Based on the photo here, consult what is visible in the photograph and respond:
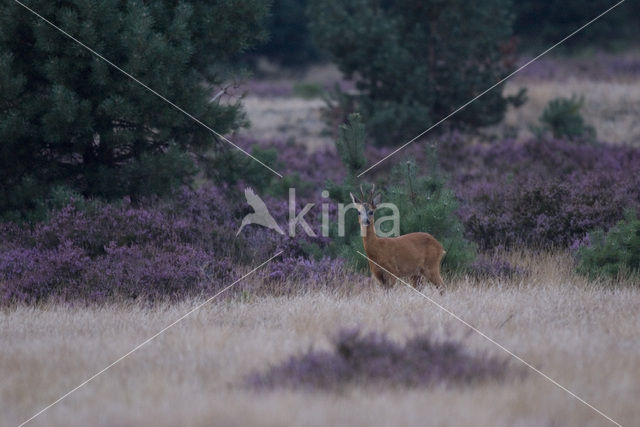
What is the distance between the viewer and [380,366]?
518 cm

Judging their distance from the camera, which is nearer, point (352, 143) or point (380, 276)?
point (380, 276)

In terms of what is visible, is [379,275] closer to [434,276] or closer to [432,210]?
[434,276]

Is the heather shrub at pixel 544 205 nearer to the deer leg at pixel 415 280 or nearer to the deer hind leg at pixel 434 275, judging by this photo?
the deer leg at pixel 415 280

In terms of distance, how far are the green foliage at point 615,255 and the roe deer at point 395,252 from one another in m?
1.71

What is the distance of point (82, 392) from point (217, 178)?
6.87m

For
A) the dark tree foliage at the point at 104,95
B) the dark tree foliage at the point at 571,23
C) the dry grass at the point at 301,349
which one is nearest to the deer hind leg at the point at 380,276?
the dry grass at the point at 301,349

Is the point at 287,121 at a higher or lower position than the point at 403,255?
higher

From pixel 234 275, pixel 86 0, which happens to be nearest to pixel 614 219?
pixel 234 275

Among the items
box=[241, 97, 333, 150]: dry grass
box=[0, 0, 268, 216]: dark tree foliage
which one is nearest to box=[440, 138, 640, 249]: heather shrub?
box=[0, 0, 268, 216]: dark tree foliage

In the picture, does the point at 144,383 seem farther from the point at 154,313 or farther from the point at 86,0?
the point at 86,0

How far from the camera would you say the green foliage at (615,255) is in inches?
324

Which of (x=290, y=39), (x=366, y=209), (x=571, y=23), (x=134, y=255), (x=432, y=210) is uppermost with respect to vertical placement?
(x=571, y=23)

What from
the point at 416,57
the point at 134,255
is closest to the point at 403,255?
the point at 134,255

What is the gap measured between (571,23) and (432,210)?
41506mm
